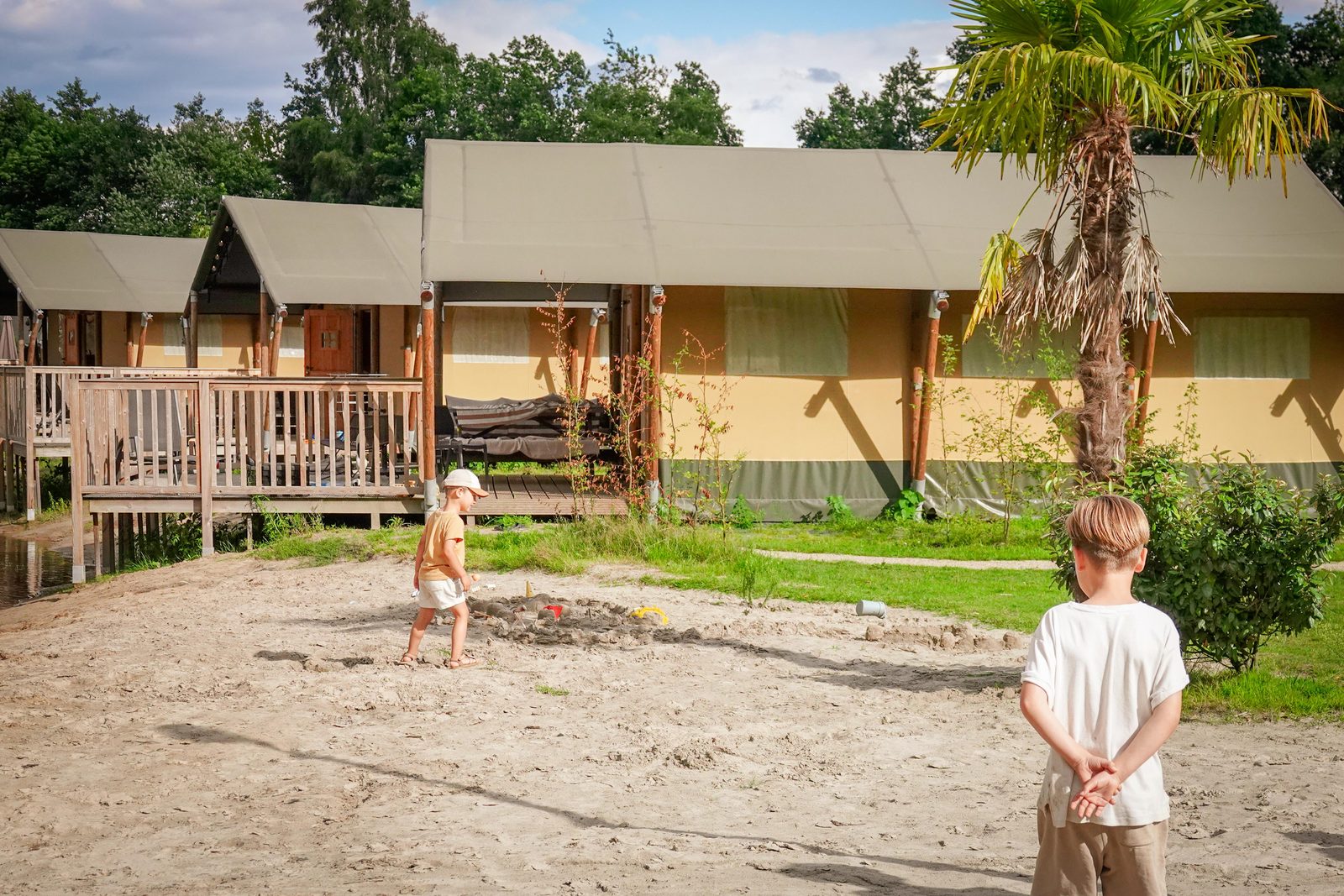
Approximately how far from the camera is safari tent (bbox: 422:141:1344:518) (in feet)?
47.5

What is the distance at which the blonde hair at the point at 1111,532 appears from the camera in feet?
9.95

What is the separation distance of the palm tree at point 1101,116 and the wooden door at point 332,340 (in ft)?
62.8

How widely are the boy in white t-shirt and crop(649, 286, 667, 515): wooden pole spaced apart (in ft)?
34.0

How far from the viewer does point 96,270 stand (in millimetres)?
28234

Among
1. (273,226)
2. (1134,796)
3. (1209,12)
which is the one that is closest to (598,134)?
(273,226)

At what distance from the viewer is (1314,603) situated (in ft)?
22.1

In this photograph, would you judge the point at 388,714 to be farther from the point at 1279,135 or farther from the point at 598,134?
the point at 598,134

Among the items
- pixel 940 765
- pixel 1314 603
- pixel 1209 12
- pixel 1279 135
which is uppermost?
pixel 1209 12

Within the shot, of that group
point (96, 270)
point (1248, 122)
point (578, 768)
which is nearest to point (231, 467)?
point (578, 768)

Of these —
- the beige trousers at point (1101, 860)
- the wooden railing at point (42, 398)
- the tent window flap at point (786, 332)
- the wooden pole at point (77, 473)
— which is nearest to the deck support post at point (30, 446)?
the wooden railing at point (42, 398)

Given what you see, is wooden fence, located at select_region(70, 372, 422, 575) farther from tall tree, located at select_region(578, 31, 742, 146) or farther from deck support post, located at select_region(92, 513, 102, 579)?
tall tree, located at select_region(578, 31, 742, 146)

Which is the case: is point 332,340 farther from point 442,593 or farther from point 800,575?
point 442,593

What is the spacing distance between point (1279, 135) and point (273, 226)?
17.2 meters

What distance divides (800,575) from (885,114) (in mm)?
48486
